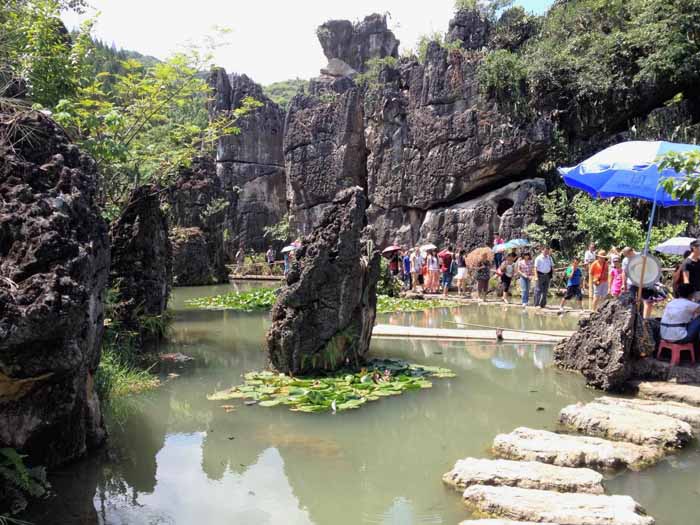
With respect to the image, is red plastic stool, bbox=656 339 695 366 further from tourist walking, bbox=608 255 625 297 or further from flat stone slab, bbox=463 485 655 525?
tourist walking, bbox=608 255 625 297

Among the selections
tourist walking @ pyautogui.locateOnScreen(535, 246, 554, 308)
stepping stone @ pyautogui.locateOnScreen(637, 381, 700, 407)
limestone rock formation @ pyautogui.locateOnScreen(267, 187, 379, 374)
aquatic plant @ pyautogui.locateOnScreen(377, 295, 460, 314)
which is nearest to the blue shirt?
tourist walking @ pyautogui.locateOnScreen(535, 246, 554, 308)

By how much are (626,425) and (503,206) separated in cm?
1850

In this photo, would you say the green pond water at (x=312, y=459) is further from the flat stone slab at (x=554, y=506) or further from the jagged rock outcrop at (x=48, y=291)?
the jagged rock outcrop at (x=48, y=291)

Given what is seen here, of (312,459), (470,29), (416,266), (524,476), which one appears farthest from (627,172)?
(470,29)

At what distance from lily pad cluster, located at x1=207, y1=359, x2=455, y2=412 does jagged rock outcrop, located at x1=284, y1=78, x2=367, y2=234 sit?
1943cm

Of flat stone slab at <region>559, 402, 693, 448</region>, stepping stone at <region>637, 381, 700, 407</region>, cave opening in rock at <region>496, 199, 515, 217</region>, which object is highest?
cave opening in rock at <region>496, 199, 515, 217</region>

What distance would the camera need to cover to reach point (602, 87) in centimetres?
2150

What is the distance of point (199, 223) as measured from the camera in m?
27.0

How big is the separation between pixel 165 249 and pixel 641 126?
1701 cm

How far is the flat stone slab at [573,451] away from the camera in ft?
15.7

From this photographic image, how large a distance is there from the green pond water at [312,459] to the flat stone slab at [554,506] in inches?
8.3

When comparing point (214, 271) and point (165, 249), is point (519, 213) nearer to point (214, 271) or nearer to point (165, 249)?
point (214, 271)

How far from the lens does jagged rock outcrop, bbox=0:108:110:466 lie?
4.03 metres

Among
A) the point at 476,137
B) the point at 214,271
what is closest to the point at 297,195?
the point at 214,271
